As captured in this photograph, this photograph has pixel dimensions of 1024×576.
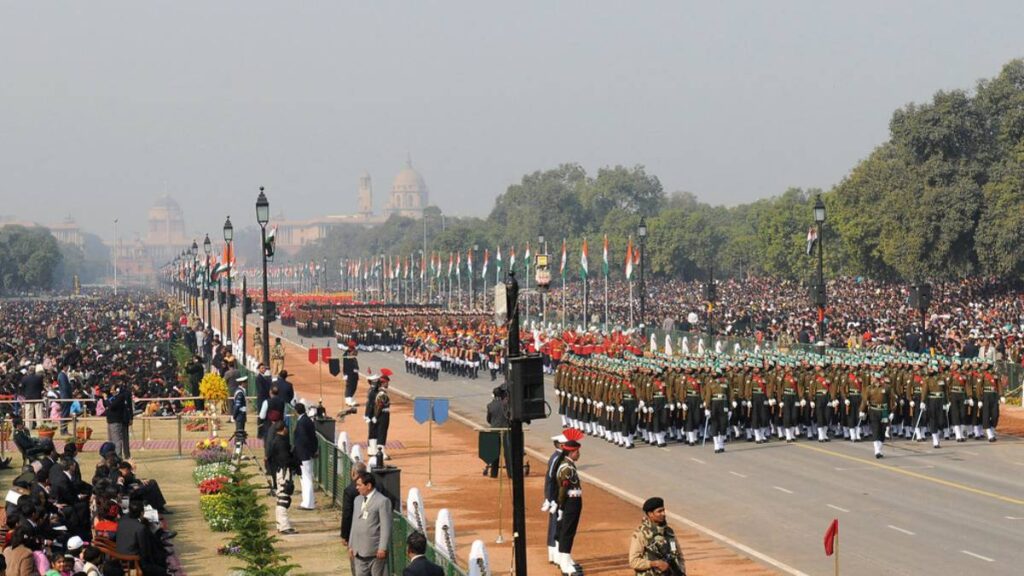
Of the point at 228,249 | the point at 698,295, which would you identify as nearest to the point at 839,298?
the point at 698,295

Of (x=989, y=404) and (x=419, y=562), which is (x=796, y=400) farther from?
(x=419, y=562)

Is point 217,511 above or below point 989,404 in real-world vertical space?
below

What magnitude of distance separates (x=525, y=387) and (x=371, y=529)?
256cm

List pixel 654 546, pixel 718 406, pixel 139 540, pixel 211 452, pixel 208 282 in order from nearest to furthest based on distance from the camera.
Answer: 1. pixel 654 546
2. pixel 139 540
3. pixel 211 452
4. pixel 718 406
5. pixel 208 282

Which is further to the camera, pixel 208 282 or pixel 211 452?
pixel 208 282

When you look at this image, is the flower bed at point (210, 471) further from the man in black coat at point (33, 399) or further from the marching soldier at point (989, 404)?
the marching soldier at point (989, 404)

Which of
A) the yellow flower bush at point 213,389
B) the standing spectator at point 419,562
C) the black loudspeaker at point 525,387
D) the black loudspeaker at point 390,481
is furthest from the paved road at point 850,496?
the yellow flower bush at point 213,389

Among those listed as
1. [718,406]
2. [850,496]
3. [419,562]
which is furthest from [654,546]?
[718,406]

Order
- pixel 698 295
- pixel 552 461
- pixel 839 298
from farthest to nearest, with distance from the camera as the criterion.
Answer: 1. pixel 698 295
2. pixel 839 298
3. pixel 552 461

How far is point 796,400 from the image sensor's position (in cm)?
3125

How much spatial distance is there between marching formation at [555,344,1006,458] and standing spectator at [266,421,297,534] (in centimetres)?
1013

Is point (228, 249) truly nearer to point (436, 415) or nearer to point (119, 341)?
point (119, 341)

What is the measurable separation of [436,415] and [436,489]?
156 cm

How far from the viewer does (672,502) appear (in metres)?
23.5
